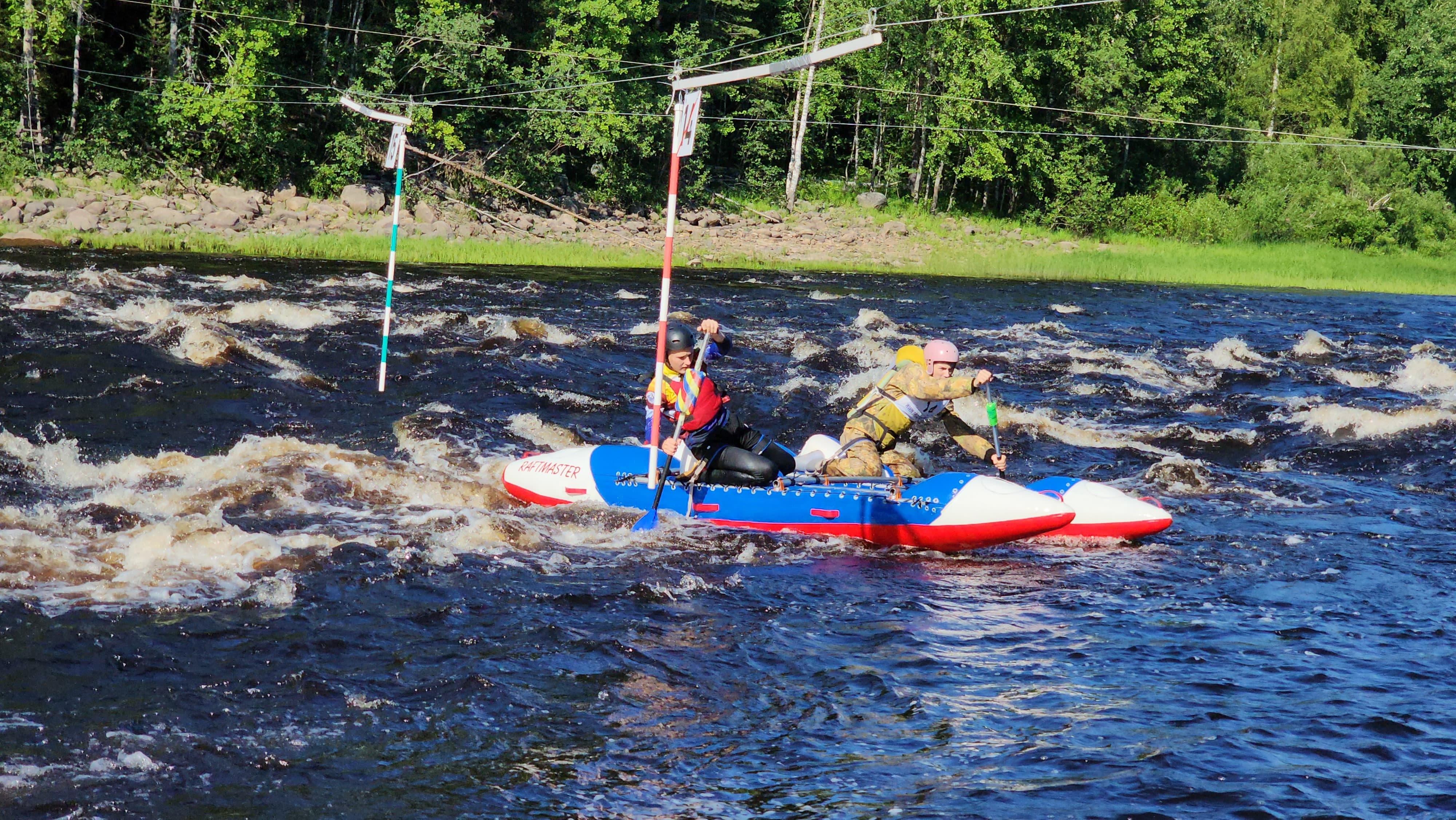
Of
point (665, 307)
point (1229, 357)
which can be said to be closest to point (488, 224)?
point (1229, 357)

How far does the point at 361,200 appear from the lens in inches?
1152

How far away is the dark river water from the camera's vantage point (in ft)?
17.9

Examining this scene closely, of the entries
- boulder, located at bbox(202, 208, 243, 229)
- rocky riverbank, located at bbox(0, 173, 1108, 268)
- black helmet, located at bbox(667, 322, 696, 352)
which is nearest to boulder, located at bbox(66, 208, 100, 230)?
rocky riverbank, located at bbox(0, 173, 1108, 268)

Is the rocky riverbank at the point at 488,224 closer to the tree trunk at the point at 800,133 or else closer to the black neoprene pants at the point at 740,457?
the tree trunk at the point at 800,133

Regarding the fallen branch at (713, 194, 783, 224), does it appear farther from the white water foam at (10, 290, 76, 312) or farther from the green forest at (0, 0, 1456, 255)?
the white water foam at (10, 290, 76, 312)

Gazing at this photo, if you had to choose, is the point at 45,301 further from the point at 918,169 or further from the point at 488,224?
the point at 918,169

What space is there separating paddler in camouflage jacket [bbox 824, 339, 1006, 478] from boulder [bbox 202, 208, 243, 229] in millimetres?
19986

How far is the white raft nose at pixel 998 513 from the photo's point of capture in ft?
29.7

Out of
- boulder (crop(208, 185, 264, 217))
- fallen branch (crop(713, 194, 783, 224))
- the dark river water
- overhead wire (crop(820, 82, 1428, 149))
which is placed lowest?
the dark river water

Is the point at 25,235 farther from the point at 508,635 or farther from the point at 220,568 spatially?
the point at 508,635

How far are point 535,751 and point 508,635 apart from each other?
138 cm

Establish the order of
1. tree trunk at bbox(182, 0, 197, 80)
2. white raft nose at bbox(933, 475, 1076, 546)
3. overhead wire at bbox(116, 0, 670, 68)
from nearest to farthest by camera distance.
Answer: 1. white raft nose at bbox(933, 475, 1076, 546)
2. overhead wire at bbox(116, 0, 670, 68)
3. tree trunk at bbox(182, 0, 197, 80)

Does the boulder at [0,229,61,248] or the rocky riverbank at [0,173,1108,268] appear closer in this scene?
the boulder at [0,229,61,248]

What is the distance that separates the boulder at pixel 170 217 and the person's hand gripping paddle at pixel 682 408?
63.7 feet
